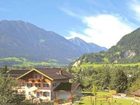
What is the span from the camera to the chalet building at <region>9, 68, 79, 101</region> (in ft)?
257

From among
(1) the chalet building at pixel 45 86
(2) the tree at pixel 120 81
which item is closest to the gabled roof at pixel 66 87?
(1) the chalet building at pixel 45 86

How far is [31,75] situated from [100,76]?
35369 mm

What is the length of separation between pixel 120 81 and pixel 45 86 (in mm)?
27190

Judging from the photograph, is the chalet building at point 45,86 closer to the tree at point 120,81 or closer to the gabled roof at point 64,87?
the gabled roof at point 64,87

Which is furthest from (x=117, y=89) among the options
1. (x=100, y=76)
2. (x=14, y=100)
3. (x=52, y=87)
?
(x=14, y=100)

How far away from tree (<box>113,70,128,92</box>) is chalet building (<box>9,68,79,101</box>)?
63.9ft

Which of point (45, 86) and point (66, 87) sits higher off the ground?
point (45, 86)

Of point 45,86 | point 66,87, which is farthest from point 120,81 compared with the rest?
point 45,86

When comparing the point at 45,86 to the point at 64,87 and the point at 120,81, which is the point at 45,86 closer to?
the point at 64,87

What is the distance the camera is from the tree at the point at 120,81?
10000 centimetres

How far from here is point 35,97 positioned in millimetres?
78438

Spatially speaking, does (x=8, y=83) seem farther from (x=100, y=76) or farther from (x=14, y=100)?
(x=100, y=76)

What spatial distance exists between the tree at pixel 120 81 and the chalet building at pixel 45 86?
1947cm

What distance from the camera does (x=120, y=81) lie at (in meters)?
101
